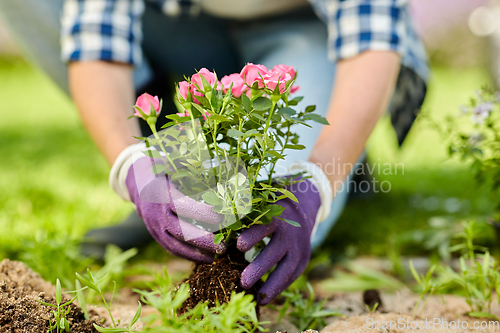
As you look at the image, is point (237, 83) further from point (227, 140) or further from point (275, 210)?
point (275, 210)

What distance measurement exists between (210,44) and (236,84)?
4.35 ft

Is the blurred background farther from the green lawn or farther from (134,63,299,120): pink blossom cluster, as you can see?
(134,63,299,120): pink blossom cluster

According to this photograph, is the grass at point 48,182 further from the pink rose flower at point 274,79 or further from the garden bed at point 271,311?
the pink rose flower at point 274,79

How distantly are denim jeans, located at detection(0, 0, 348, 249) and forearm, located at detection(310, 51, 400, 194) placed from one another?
246mm

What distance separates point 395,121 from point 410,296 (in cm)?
97

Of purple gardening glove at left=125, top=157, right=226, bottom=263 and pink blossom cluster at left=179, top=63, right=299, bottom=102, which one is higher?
pink blossom cluster at left=179, top=63, right=299, bottom=102

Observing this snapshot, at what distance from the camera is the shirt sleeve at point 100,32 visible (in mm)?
1444

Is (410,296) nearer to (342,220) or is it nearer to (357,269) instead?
(357,269)

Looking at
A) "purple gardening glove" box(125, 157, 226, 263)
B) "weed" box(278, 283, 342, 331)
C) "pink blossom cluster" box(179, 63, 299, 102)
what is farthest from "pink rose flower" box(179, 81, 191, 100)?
"weed" box(278, 283, 342, 331)

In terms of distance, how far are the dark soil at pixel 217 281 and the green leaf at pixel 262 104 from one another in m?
0.39

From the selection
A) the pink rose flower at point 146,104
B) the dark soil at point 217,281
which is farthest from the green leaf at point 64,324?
the pink rose flower at point 146,104

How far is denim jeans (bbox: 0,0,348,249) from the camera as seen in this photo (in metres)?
1.67

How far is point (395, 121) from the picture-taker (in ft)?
→ 6.50

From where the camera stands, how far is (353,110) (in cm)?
126
